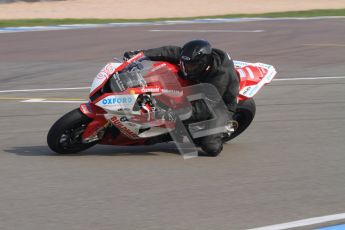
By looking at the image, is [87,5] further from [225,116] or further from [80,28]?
[225,116]

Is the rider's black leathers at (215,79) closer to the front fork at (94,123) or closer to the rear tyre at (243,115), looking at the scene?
the rear tyre at (243,115)

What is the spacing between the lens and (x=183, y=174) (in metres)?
7.42

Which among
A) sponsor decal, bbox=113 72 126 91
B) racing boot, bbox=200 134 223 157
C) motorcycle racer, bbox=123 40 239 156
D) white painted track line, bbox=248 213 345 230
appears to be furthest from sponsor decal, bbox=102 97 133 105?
white painted track line, bbox=248 213 345 230

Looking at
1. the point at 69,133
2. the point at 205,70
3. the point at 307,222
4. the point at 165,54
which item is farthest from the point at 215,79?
the point at 307,222

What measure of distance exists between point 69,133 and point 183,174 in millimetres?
1347

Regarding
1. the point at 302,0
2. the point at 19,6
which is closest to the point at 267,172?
the point at 19,6

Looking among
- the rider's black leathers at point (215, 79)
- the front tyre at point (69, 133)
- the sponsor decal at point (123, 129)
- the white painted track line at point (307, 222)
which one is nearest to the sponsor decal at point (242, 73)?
the rider's black leathers at point (215, 79)

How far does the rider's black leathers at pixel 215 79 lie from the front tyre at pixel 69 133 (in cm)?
98

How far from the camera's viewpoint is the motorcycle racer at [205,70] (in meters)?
7.96

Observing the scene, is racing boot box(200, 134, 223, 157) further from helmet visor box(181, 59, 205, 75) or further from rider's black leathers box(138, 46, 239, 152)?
helmet visor box(181, 59, 205, 75)

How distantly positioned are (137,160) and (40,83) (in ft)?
21.6

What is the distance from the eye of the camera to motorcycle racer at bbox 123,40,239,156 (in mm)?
7965

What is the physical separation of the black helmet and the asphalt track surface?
90 cm

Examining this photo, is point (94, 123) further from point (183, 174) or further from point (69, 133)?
point (183, 174)
